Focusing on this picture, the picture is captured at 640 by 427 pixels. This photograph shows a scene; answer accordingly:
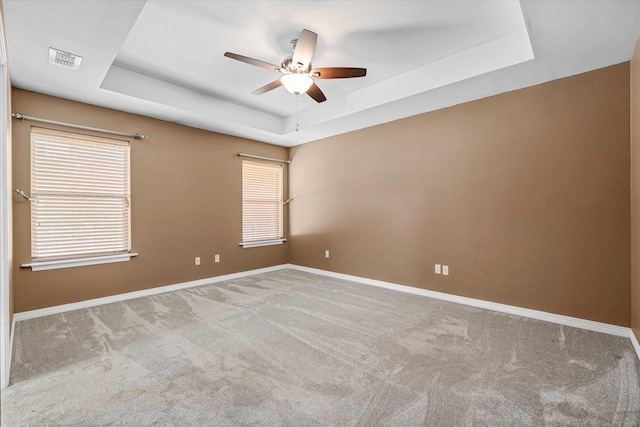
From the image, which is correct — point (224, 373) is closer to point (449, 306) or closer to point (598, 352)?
point (449, 306)

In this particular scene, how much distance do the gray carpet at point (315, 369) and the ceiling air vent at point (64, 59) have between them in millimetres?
2469

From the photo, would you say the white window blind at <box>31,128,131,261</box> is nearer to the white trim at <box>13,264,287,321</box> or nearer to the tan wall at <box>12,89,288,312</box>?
Answer: the tan wall at <box>12,89,288,312</box>

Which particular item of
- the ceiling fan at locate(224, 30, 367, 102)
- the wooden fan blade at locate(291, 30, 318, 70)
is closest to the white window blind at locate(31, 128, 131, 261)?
the ceiling fan at locate(224, 30, 367, 102)

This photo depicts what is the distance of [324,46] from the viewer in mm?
2859

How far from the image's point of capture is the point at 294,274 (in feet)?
17.2

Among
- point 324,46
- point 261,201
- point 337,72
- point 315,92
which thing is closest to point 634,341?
point 337,72

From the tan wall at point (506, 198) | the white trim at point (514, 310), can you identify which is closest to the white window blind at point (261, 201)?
the tan wall at point (506, 198)

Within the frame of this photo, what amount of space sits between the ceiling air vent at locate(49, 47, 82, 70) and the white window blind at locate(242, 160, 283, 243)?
272 centimetres

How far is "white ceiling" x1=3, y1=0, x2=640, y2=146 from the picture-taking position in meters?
2.09

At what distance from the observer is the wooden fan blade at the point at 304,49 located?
7.28 feet

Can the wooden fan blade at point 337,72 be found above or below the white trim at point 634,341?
above

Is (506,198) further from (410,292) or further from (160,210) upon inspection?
(160,210)

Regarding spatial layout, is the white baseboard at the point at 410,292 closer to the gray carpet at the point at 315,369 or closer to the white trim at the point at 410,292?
the white trim at the point at 410,292

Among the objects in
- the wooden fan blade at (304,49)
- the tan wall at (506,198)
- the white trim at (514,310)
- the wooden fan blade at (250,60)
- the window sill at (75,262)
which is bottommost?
the white trim at (514,310)
